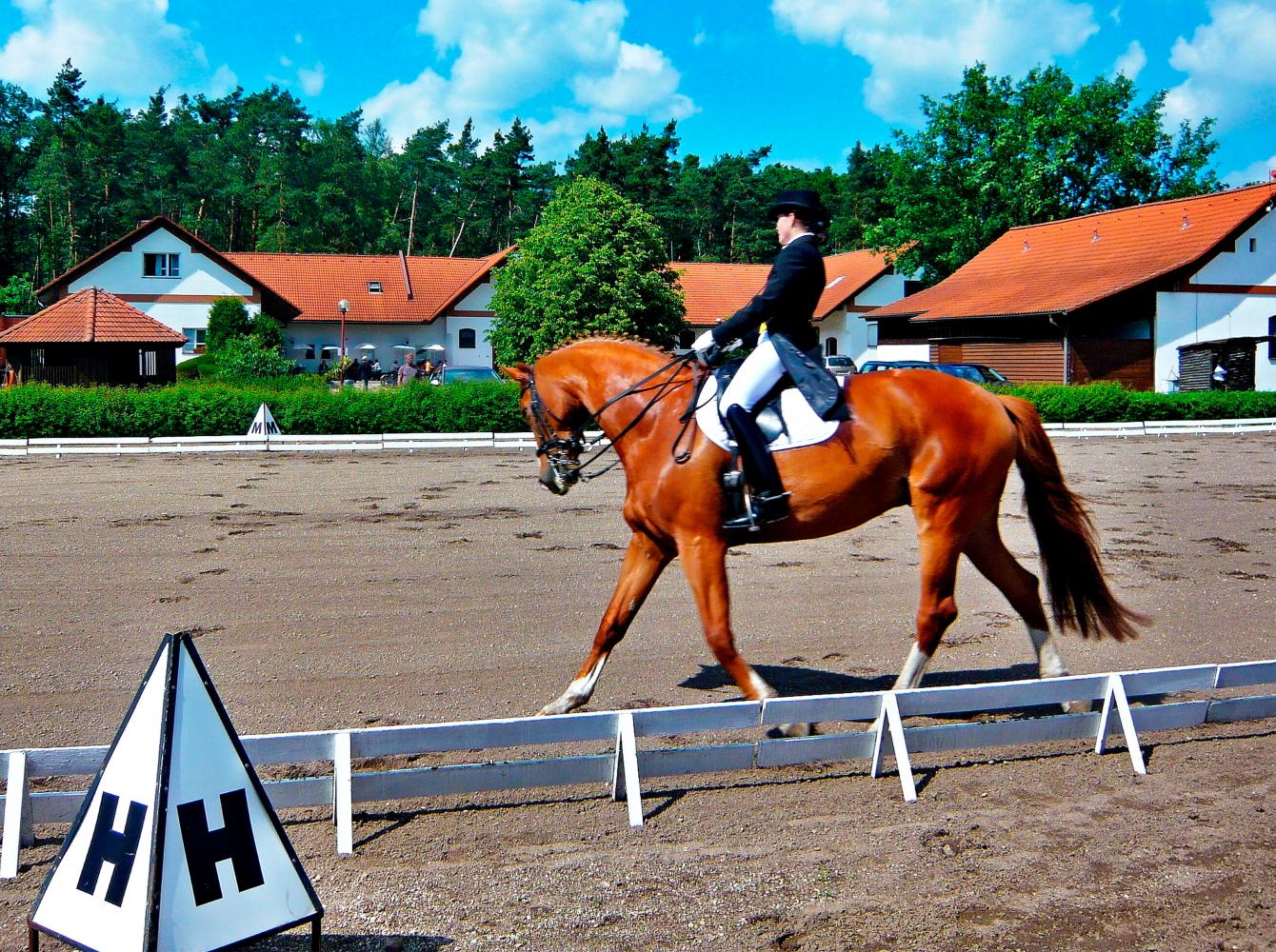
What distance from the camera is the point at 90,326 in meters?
33.1

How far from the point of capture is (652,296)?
39.0m

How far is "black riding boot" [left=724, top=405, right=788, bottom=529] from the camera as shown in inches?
246

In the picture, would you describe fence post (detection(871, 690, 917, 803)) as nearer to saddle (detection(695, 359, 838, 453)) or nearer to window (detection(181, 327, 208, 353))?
saddle (detection(695, 359, 838, 453))

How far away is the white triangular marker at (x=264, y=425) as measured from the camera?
83.5 feet

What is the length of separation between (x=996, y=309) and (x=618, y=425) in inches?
1452

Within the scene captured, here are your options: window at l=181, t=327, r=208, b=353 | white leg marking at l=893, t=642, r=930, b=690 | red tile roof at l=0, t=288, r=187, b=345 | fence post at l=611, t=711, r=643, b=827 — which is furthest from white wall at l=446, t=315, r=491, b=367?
fence post at l=611, t=711, r=643, b=827

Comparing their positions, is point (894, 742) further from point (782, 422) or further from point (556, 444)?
point (556, 444)

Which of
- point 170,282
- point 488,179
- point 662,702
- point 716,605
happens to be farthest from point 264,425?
point 488,179

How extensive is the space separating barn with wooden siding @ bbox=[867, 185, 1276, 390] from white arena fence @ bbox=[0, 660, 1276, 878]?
33.6 metres

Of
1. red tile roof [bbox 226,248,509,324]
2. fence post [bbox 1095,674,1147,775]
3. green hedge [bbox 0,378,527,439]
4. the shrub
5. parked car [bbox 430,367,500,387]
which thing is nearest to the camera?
fence post [bbox 1095,674,1147,775]

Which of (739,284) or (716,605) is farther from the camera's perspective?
(739,284)

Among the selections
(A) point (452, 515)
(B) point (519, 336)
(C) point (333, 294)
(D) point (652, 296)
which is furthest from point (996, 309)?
(C) point (333, 294)

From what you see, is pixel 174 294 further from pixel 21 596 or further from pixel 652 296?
pixel 21 596

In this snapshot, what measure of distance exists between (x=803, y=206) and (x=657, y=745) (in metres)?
3.08
